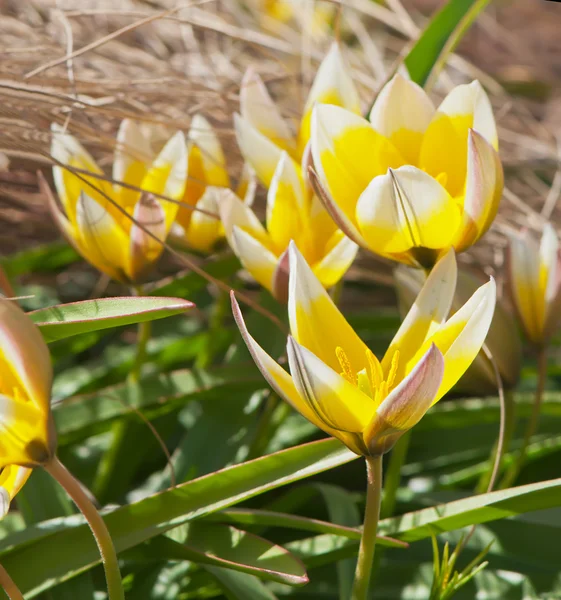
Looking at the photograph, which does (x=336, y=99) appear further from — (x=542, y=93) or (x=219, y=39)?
(x=542, y=93)

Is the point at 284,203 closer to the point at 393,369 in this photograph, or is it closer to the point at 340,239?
the point at 340,239

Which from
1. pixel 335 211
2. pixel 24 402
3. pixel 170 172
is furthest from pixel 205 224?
pixel 24 402

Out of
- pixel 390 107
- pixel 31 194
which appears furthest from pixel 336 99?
pixel 31 194

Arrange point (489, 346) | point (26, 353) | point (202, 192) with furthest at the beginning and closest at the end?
point (202, 192) → point (489, 346) → point (26, 353)

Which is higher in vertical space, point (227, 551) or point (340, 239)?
point (340, 239)

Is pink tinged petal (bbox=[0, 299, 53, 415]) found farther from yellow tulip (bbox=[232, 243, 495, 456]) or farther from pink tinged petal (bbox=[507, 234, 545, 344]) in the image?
pink tinged petal (bbox=[507, 234, 545, 344])

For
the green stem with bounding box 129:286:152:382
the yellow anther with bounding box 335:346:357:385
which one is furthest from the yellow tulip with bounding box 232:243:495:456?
the green stem with bounding box 129:286:152:382
